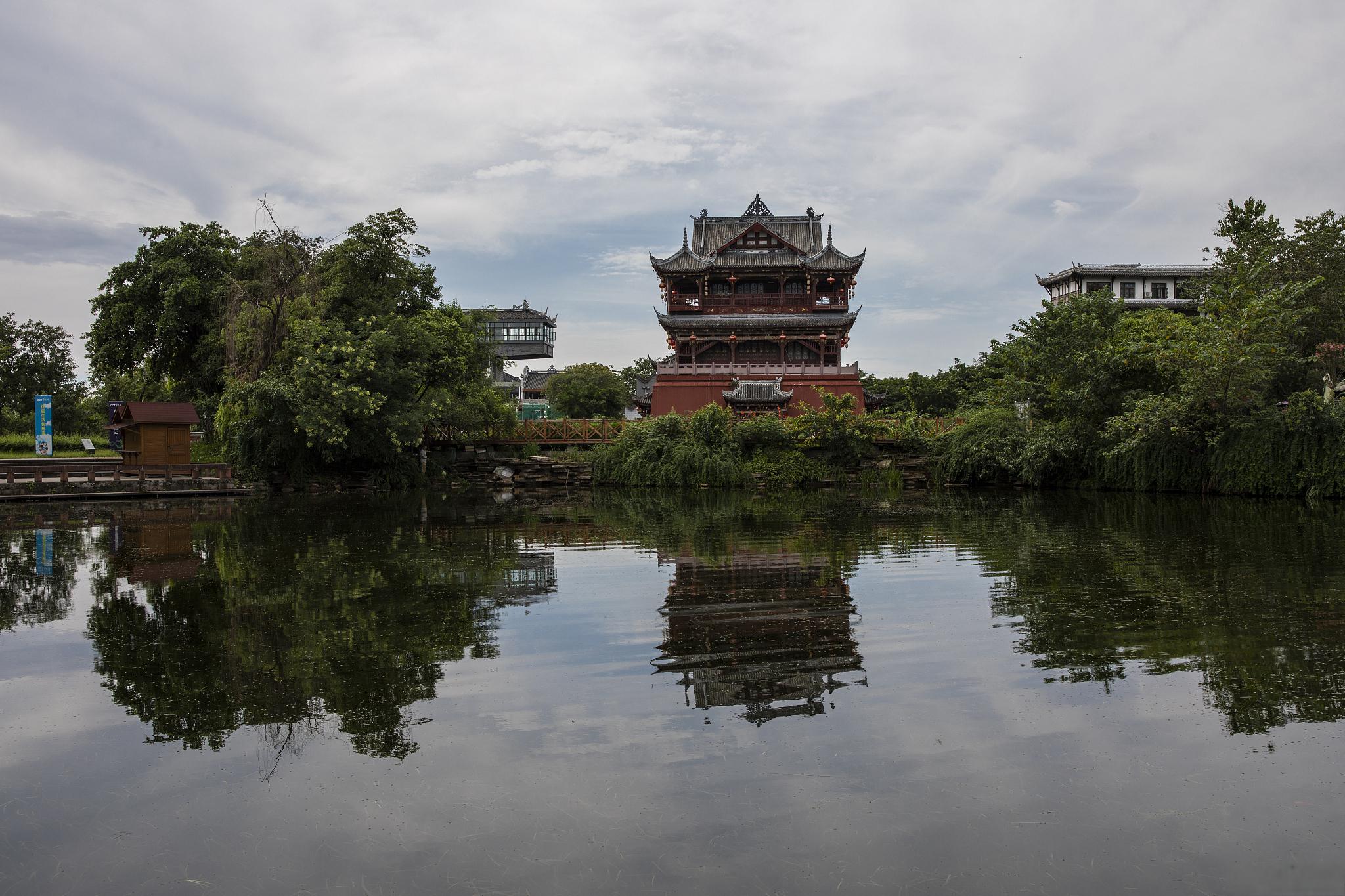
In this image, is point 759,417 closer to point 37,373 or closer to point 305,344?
point 305,344

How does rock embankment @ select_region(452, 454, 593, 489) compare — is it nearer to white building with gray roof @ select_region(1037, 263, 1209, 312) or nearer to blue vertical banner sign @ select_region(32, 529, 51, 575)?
blue vertical banner sign @ select_region(32, 529, 51, 575)

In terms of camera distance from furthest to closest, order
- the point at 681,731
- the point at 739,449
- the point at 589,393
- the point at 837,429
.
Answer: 1. the point at 589,393
2. the point at 837,429
3. the point at 739,449
4. the point at 681,731

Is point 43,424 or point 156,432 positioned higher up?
point 43,424

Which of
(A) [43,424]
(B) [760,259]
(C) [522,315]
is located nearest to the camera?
(A) [43,424]

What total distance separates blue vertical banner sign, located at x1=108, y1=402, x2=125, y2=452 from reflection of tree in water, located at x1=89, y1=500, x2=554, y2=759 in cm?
1996

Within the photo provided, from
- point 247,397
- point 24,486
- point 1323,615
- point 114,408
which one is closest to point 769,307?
point 247,397

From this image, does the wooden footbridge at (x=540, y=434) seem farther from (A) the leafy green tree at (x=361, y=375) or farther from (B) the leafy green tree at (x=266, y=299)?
(B) the leafy green tree at (x=266, y=299)

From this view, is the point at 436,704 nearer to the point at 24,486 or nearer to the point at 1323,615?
the point at 1323,615

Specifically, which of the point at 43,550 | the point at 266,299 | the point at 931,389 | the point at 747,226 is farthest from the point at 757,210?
the point at 43,550

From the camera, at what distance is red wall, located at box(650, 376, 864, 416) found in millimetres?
43219

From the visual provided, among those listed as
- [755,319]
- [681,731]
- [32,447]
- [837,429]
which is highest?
[755,319]

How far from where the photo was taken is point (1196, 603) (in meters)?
9.16

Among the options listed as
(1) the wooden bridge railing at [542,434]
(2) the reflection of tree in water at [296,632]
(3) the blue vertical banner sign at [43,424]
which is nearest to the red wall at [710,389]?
(1) the wooden bridge railing at [542,434]

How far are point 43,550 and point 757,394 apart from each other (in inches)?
1193
